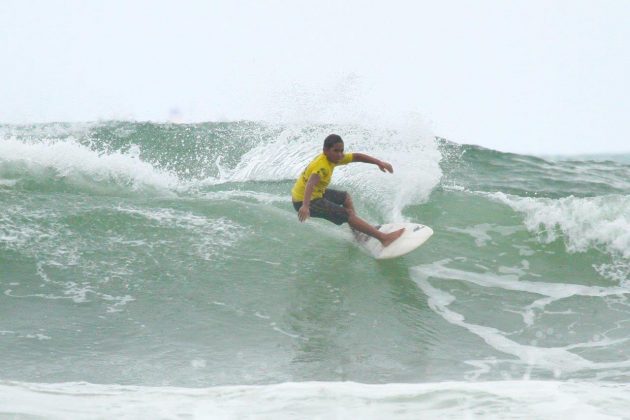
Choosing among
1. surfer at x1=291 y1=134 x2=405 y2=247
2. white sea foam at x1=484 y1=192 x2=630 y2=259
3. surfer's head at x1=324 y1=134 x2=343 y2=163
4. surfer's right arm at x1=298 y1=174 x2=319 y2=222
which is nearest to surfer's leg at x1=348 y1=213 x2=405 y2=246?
surfer at x1=291 y1=134 x2=405 y2=247

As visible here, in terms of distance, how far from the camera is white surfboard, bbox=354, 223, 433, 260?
8.01 metres

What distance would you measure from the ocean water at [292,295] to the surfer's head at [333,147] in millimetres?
1242

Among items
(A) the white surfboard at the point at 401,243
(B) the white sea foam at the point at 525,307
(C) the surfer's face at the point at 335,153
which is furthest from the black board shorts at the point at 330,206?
(B) the white sea foam at the point at 525,307

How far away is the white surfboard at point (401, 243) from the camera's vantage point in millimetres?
8008

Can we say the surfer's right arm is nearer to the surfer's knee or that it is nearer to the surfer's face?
the surfer's face

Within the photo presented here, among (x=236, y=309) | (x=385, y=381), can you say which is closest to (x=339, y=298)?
(x=236, y=309)

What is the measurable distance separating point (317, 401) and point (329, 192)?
3879mm

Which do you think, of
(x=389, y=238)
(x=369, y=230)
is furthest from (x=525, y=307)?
(x=369, y=230)

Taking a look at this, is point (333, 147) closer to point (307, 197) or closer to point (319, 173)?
point (319, 173)

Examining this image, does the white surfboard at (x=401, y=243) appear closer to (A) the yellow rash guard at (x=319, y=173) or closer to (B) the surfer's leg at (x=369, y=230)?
(B) the surfer's leg at (x=369, y=230)

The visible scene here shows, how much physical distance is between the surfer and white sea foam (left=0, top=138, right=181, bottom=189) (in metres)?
3.38

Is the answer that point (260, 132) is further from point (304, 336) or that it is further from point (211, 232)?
point (304, 336)

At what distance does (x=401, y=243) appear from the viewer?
8023 mm

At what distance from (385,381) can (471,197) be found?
6.05m
